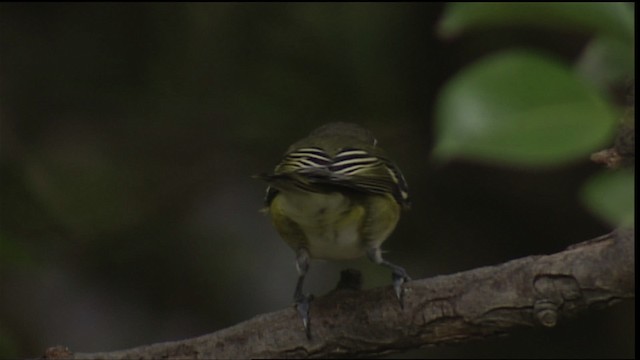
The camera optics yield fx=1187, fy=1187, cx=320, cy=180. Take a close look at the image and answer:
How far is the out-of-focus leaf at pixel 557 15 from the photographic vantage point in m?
1.97

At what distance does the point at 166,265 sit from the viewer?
4379mm

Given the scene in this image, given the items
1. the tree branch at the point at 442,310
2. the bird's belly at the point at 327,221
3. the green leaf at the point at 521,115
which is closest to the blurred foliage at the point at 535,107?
the green leaf at the point at 521,115

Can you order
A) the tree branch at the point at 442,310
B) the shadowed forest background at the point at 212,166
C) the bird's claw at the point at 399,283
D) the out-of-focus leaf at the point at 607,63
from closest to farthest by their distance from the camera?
1. the tree branch at the point at 442,310
2. the out-of-focus leaf at the point at 607,63
3. the bird's claw at the point at 399,283
4. the shadowed forest background at the point at 212,166

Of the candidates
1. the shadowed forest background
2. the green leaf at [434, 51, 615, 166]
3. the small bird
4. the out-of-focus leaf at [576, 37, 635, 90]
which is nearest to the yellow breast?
the small bird

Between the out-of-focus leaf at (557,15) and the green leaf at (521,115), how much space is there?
0.32ft

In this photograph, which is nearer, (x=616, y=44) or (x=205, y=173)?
(x=616, y=44)

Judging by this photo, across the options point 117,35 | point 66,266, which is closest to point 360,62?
point 117,35

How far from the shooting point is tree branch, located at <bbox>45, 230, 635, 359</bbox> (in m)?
2.08

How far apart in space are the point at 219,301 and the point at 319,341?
1842 mm

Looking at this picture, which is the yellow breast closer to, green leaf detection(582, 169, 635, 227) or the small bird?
the small bird

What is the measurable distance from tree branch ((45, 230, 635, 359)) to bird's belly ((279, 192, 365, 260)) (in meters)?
0.20

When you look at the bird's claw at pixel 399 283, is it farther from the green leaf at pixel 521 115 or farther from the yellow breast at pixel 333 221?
the green leaf at pixel 521 115

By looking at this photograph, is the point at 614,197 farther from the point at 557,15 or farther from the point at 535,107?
the point at 557,15

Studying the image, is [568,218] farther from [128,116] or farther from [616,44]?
[616,44]
